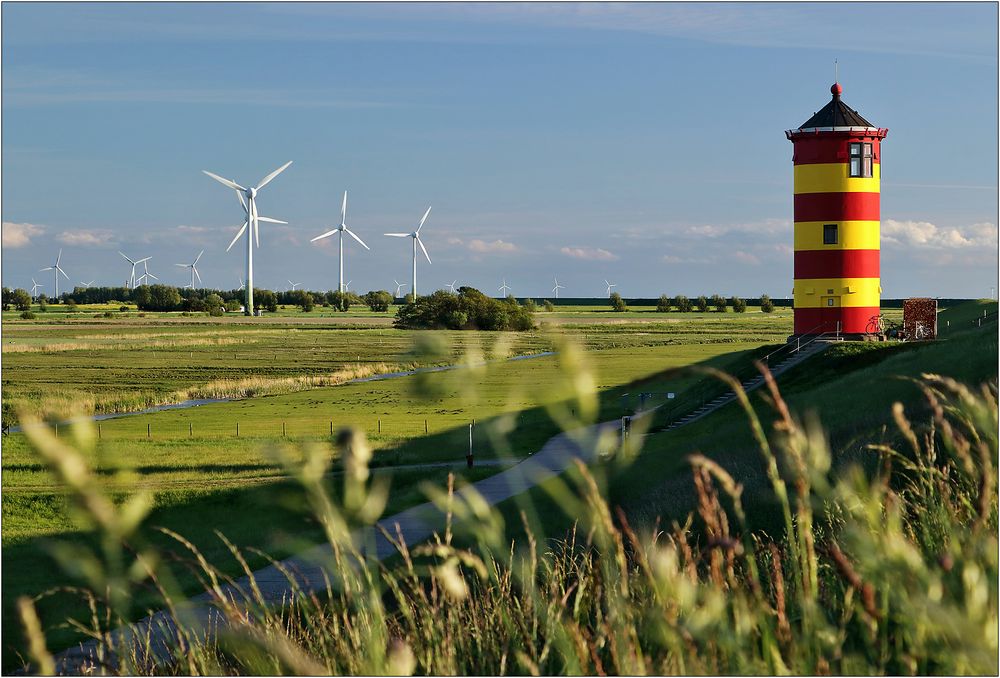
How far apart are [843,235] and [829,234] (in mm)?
537

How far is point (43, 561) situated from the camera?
72.4ft

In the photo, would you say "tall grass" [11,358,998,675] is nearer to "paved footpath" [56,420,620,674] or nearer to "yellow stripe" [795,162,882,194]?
"paved footpath" [56,420,620,674]

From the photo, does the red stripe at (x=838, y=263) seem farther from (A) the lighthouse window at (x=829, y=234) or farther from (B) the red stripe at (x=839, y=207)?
(B) the red stripe at (x=839, y=207)

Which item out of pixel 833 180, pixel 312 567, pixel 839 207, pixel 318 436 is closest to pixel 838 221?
pixel 839 207

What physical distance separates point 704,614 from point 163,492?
92.8 ft

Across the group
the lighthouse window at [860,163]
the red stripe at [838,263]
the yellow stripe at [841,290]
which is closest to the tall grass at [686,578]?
the red stripe at [838,263]

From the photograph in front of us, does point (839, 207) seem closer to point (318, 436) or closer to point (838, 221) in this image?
point (838, 221)

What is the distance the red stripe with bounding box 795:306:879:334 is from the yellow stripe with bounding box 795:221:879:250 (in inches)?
98.9

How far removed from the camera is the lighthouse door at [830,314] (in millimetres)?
41000

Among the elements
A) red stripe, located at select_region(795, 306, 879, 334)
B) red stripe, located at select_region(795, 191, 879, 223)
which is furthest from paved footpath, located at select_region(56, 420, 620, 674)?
red stripe, located at select_region(795, 191, 879, 223)

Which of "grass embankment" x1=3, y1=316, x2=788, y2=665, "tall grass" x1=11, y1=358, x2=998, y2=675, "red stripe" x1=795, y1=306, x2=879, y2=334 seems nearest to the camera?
"tall grass" x1=11, y1=358, x2=998, y2=675

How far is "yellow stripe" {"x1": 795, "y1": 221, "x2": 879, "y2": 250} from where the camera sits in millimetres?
40531

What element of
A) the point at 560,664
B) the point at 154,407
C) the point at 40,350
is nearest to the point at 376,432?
the point at 154,407

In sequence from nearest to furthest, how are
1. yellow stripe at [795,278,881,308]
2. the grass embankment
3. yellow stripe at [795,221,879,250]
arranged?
the grass embankment < yellow stripe at [795,221,879,250] < yellow stripe at [795,278,881,308]
